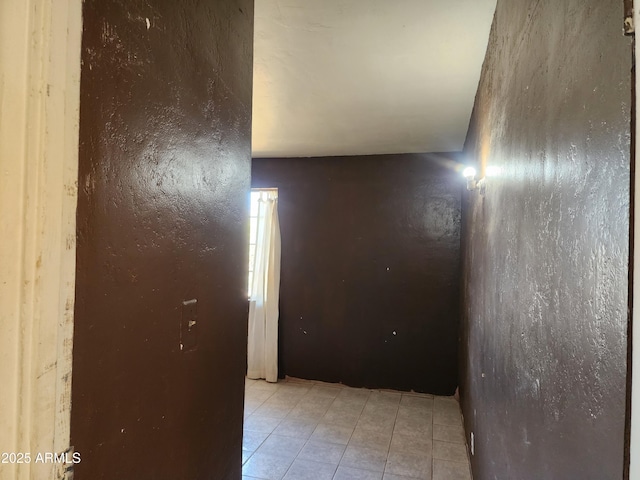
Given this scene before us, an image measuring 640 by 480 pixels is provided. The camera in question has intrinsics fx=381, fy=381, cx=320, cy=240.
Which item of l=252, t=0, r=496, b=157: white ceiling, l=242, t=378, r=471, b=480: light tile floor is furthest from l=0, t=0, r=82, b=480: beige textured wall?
l=242, t=378, r=471, b=480: light tile floor

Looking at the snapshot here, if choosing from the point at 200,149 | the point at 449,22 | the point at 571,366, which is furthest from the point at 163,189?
the point at 449,22

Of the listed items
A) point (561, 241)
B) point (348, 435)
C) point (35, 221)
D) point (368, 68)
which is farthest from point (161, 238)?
point (348, 435)

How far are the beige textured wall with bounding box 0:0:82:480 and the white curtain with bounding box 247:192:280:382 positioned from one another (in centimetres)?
346

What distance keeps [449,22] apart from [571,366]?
157cm

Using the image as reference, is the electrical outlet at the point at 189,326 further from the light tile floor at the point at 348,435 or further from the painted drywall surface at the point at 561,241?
the light tile floor at the point at 348,435

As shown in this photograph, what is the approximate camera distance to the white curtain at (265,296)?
4.05m

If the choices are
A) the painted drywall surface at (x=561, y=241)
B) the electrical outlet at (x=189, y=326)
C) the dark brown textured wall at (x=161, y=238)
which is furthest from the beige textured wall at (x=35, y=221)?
the painted drywall surface at (x=561, y=241)

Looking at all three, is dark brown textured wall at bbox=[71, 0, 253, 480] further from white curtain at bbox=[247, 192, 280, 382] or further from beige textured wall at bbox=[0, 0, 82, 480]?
white curtain at bbox=[247, 192, 280, 382]

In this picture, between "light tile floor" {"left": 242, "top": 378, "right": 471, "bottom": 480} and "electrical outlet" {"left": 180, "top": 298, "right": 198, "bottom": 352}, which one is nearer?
"electrical outlet" {"left": 180, "top": 298, "right": 198, "bottom": 352}

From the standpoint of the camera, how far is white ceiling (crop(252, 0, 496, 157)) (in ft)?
5.44

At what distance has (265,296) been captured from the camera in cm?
411

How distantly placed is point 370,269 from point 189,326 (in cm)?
299

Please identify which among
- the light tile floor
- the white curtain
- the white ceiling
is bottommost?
the light tile floor

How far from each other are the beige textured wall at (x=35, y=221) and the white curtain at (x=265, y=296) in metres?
3.46
